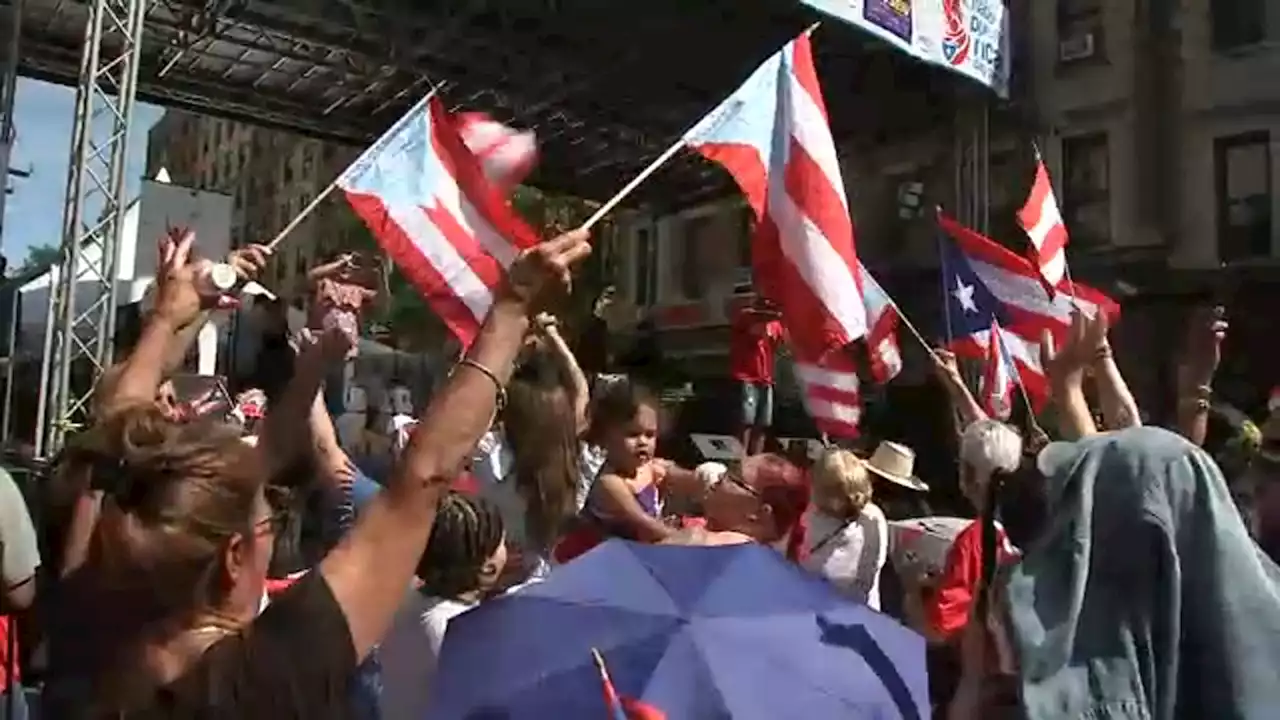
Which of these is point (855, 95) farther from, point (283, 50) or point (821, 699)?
point (821, 699)

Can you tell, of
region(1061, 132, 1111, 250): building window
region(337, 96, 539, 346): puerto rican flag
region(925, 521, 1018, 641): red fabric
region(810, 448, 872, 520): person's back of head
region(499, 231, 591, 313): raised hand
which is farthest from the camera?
region(1061, 132, 1111, 250): building window

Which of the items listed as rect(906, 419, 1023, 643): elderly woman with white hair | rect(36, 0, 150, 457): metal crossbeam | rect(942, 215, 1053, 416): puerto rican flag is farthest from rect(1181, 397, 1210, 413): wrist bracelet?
rect(36, 0, 150, 457): metal crossbeam

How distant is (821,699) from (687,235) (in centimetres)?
2603

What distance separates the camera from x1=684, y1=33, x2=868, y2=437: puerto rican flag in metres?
4.87

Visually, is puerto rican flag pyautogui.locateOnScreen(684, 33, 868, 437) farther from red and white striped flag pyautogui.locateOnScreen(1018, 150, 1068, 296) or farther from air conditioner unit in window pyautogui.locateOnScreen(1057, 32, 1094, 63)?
air conditioner unit in window pyautogui.locateOnScreen(1057, 32, 1094, 63)

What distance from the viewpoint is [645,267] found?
2891cm

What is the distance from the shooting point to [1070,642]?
2098mm

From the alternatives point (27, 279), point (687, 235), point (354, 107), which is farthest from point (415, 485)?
point (687, 235)

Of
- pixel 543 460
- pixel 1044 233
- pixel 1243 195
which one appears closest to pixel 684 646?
pixel 543 460

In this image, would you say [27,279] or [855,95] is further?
[855,95]

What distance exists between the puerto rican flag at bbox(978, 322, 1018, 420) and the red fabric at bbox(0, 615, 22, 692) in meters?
5.37

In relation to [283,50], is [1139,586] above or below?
below

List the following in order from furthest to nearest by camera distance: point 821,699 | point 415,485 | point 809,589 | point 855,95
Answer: point 855,95 < point 809,589 < point 821,699 < point 415,485

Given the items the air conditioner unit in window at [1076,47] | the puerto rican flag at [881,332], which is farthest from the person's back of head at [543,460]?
the air conditioner unit in window at [1076,47]
